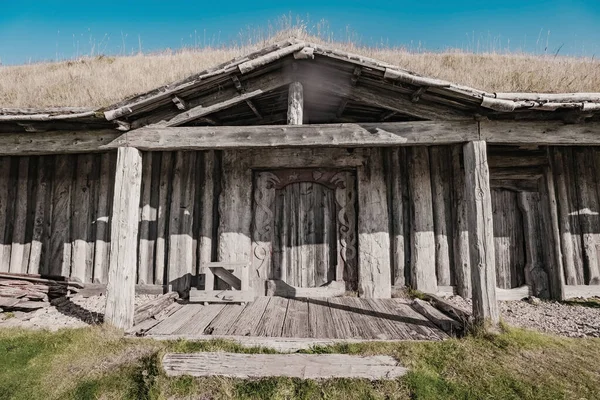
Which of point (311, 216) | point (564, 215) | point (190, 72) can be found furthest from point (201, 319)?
point (190, 72)

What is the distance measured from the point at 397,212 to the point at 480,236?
87.9 inches

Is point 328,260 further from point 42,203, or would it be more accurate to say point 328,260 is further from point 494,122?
point 42,203

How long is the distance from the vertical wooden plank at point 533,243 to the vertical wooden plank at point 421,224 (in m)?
2.04

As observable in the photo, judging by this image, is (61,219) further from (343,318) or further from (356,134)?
(356,134)

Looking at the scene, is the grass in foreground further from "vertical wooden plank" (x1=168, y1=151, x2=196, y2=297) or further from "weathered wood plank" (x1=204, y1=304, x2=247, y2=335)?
"vertical wooden plank" (x1=168, y1=151, x2=196, y2=297)

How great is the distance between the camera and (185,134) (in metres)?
4.85

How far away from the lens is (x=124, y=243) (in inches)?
184

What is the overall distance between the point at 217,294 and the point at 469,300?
15.4ft

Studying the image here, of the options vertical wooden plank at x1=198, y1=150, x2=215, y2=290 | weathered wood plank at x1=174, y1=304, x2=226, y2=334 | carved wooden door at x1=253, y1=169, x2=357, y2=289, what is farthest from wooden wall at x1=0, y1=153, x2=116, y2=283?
carved wooden door at x1=253, y1=169, x2=357, y2=289

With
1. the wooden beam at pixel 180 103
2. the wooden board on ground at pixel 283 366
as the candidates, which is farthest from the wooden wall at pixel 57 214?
the wooden board on ground at pixel 283 366

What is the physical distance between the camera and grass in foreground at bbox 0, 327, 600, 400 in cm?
312

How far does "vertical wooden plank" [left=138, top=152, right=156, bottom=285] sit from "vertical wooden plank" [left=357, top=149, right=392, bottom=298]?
4278 mm

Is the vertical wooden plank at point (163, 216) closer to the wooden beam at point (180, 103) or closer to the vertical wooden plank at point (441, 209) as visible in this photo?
the wooden beam at point (180, 103)

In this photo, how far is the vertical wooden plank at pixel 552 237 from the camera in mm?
6430
